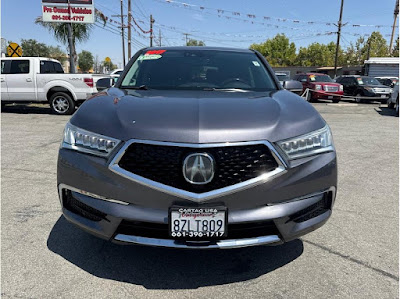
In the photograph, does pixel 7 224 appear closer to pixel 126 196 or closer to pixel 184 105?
pixel 126 196

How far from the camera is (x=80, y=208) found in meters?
2.28

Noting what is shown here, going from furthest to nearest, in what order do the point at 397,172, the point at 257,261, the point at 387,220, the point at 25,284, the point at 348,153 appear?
1. the point at 348,153
2. the point at 397,172
3. the point at 387,220
4. the point at 257,261
5. the point at 25,284

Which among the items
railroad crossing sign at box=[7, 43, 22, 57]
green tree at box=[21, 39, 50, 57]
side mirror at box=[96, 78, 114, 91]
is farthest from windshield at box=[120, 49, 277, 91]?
green tree at box=[21, 39, 50, 57]

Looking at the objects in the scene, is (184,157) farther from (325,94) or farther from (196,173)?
(325,94)

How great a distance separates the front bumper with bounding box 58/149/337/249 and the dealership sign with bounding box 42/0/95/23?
→ 57.5ft

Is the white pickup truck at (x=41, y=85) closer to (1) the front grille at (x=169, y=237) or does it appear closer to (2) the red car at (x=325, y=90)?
(1) the front grille at (x=169, y=237)

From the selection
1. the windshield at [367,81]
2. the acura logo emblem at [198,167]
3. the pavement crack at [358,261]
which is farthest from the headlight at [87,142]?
the windshield at [367,81]

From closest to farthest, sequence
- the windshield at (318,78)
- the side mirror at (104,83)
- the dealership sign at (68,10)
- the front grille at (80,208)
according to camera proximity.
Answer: the front grille at (80,208), the side mirror at (104,83), the dealership sign at (68,10), the windshield at (318,78)

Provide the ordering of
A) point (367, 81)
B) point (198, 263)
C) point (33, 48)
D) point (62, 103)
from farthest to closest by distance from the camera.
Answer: point (33, 48), point (367, 81), point (62, 103), point (198, 263)

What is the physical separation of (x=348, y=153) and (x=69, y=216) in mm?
5502

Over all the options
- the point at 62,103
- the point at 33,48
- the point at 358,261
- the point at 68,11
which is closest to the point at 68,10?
the point at 68,11

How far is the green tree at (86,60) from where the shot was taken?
86.4 m

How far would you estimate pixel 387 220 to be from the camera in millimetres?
3424

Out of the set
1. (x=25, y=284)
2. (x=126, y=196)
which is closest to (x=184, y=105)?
(x=126, y=196)
